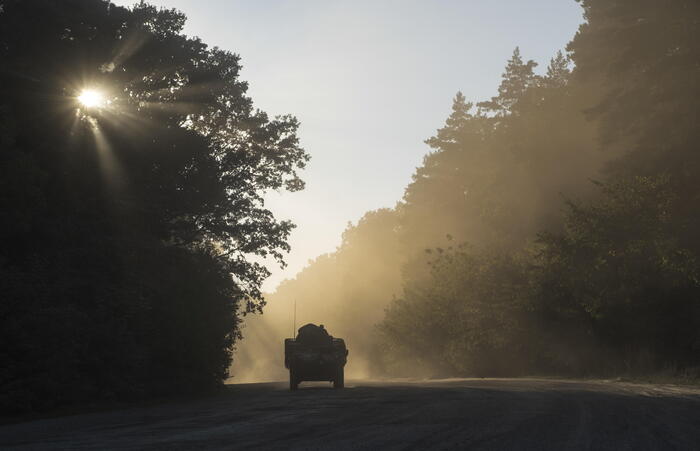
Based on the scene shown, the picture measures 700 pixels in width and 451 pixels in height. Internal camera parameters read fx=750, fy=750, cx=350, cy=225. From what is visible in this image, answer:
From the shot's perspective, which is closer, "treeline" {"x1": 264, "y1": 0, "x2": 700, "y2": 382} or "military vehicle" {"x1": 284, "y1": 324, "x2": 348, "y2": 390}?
"military vehicle" {"x1": 284, "y1": 324, "x2": 348, "y2": 390}

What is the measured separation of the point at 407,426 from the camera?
35.6ft

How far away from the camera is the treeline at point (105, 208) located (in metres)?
18.9

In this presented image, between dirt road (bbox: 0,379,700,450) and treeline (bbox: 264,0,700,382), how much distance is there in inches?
508

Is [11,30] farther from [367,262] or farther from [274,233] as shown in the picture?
[367,262]

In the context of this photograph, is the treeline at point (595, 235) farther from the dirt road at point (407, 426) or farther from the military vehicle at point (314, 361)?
the dirt road at point (407, 426)

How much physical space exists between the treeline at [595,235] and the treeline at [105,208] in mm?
13984

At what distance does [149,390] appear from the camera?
75.7 feet

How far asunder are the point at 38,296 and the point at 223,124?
20629mm

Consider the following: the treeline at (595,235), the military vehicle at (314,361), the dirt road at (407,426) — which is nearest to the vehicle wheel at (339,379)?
the military vehicle at (314,361)

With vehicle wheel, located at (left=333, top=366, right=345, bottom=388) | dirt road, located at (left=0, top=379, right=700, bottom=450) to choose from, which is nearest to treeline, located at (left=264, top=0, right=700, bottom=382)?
vehicle wheel, located at (left=333, top=366, right=345, bottom=388)

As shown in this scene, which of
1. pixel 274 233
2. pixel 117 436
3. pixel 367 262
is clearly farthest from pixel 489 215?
pixel 367 262

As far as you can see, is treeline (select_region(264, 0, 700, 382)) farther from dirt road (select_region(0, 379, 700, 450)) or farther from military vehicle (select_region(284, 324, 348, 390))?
dirt road (select_region(0, 379, 700, 450))

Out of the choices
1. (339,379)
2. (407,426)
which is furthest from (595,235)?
(407,426)

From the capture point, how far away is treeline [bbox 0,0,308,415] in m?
18.9
